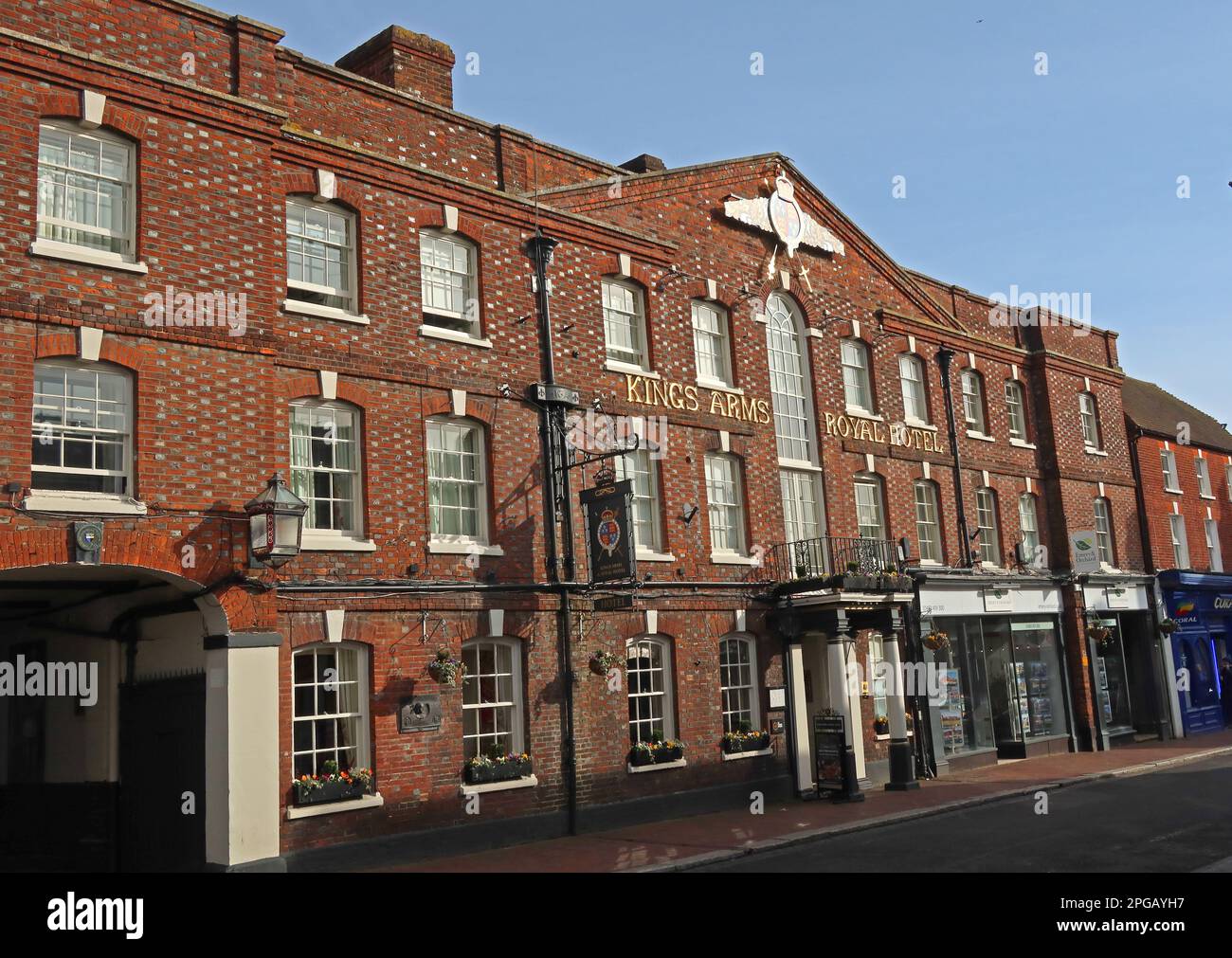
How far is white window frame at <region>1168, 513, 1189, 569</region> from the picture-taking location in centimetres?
3269

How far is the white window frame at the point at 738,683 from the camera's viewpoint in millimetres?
20234

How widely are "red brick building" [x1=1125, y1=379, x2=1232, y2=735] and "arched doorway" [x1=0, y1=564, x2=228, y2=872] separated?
25.9 m

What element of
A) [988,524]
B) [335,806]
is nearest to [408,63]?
[335,806]

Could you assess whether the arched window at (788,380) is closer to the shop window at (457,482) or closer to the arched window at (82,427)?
the shop window at (457,482)

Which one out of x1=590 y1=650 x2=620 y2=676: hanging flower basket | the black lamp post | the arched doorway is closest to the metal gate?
the arched doorway

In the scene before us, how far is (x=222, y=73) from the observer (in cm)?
A: 1533

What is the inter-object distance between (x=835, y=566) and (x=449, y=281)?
30.9 feet

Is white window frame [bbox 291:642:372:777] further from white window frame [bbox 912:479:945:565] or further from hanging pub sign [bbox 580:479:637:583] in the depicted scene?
white window frame [bbox 912:479:945:565]

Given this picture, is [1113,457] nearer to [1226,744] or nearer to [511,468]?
[1226,744]

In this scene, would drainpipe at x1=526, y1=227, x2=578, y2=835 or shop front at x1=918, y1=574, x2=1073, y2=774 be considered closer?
drainpipe at x1=526, y1=227, x2=578, y2=835

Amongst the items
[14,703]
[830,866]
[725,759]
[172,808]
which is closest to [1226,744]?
[725,759]

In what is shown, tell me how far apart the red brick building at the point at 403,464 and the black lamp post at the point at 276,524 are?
0.38m

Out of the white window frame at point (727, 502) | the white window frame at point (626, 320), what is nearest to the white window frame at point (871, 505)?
the white window frame at point (727, 502)

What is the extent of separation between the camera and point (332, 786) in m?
14.6
